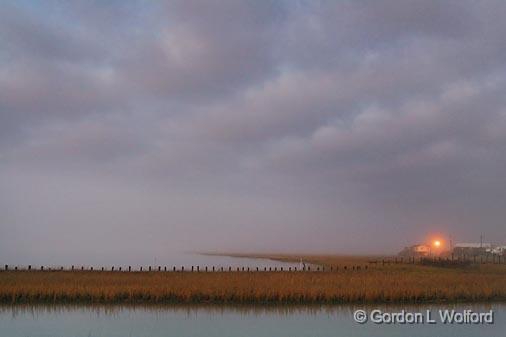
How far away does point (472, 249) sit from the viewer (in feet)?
538

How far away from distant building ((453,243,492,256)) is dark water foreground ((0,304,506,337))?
126380 millimetres

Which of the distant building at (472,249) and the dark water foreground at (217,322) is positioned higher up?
the distant building at (472,249)

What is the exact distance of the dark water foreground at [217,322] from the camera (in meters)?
26.7

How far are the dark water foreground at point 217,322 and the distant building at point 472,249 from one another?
126 meters

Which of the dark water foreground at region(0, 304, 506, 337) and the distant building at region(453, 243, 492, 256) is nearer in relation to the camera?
the dark water foreground at region(0, 304, 506, 337)

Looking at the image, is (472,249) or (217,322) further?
(472,249)

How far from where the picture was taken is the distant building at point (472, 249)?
153750mm

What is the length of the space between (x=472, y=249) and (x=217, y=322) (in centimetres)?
14904

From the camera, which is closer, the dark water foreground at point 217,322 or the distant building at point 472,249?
the dark water foreground at point 217,322

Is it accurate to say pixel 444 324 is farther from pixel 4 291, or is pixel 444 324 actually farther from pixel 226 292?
pixel 4 291

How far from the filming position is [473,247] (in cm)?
17325

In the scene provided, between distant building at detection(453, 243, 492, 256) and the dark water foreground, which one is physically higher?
distant building at detection(453, 243, 492, 256)

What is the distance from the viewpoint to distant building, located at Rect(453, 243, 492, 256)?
15375 centimetres

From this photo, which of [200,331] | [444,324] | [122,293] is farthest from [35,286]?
[444,324]
